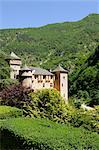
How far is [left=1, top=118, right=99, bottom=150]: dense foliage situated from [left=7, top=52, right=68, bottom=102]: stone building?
2802 centimetres

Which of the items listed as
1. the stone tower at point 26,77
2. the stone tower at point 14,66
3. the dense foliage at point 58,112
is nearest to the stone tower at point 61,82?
the stone tower at point 14,66

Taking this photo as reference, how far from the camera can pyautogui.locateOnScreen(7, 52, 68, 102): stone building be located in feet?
168

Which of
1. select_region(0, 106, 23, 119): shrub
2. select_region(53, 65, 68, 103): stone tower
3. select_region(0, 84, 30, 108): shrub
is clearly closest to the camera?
select_region(0, 106, 23, 119): shrub

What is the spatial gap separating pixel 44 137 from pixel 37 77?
3576 centimetres

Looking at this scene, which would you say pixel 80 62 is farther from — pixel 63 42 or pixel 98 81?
pixel 63 42

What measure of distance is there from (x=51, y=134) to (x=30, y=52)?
131m

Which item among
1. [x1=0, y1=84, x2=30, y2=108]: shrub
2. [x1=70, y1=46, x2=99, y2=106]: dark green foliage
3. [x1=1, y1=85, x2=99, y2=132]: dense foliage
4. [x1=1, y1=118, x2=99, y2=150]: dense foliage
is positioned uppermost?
[x1=1, y1=118, x2=99, y2=150]: dense foliage

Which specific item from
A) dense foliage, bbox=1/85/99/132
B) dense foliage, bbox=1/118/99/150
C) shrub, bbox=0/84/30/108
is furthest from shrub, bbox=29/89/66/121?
shrub, bbox=0/84/30/108

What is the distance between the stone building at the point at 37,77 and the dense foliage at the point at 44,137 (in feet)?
91.9

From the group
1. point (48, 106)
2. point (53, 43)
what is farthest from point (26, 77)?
point (53, 43)

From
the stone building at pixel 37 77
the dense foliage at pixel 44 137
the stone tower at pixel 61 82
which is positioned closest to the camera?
the dense foliage at pixel 44 137

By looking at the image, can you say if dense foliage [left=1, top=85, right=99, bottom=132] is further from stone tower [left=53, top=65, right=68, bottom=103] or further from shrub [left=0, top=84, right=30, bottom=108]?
stone tower [left=53, top=65, right=68, bottom=103]

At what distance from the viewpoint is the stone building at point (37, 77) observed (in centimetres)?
5122

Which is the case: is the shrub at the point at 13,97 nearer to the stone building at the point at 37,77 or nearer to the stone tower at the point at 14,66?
the stone building at the point at 37,77
